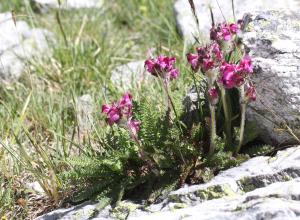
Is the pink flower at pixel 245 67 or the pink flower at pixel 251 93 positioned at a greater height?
the pink flower at pixel 245 67

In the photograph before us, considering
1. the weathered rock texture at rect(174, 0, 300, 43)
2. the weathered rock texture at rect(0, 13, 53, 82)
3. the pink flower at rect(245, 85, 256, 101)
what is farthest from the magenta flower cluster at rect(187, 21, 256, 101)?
the weathered rock texture at rect(0, 13, 53, 82)

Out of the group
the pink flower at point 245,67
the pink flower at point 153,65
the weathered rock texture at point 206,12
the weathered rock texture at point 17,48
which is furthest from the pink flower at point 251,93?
the weathered rock texture at point 17,48

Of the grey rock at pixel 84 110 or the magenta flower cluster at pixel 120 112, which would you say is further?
the grey rock at pixel 84 110

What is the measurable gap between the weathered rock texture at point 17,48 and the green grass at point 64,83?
0.10 m

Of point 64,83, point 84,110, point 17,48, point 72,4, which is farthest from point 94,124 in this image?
point 72,4

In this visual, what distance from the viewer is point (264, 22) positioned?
3.27 m

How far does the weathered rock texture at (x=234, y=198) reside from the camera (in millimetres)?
2492

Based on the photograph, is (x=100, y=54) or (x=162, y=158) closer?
(x=162, y=158)

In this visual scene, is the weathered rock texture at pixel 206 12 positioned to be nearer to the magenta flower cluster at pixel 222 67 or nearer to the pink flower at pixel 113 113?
the magenta flower cluster at pixel 222 67

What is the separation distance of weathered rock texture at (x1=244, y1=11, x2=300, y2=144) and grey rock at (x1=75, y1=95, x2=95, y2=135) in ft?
3.96

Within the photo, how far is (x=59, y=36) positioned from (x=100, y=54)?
1.68 feet

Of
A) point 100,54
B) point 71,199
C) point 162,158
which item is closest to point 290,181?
point 162,158

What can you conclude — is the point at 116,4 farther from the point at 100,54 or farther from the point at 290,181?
the point at 290,181

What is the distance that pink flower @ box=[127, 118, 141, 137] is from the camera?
2797 mm
